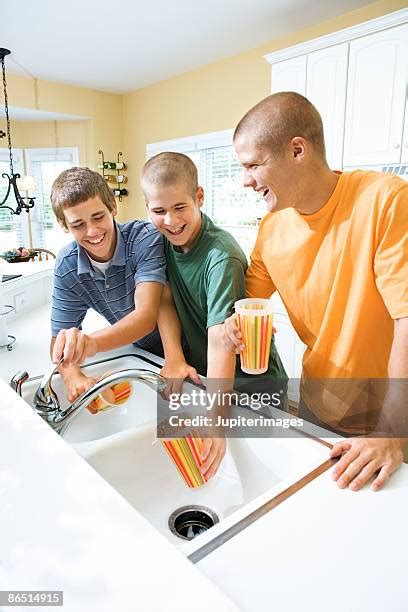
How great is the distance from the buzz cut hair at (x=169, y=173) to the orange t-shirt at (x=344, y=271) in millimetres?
278

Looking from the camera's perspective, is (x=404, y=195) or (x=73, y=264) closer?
(x=404, y=195)

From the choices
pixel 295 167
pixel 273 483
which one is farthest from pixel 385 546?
pixel 295 167

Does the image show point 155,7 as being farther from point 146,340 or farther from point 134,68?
point 146,340

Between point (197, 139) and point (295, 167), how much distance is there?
360 cm

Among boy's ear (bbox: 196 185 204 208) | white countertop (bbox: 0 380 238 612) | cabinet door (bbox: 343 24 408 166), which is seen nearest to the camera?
white countertop (bbox: 0 380 238 612)

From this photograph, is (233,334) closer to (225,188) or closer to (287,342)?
(287,342)

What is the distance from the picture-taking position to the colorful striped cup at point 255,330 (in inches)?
37.6

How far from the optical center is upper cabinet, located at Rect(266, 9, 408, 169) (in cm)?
245

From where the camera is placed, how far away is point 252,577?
57 cm

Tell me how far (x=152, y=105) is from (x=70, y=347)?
4614 mm

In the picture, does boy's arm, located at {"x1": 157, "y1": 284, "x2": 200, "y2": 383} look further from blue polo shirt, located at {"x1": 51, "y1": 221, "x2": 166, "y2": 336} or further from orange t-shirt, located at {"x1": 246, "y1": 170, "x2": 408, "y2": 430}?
orange t-shirt, located at {"x1": 246, "y1": 170, "x2": 408, "y2": 430}

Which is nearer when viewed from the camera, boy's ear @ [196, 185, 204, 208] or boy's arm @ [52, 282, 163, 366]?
boy's arm @ [52, 282, 163, 366]

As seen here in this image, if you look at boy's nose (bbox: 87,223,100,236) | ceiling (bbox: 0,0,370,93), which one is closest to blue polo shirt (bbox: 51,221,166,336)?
boy's nose (bbox: 87,223,100,236)

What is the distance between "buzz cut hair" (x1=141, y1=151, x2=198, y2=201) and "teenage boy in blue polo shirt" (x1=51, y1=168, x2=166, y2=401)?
17 cm
